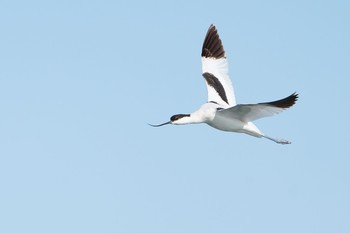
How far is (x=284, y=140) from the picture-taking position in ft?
73.3

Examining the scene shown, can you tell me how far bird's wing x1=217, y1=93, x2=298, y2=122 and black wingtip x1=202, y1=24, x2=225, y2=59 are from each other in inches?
220

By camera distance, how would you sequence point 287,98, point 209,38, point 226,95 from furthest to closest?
point 209,38
point 226,95
point 287,98

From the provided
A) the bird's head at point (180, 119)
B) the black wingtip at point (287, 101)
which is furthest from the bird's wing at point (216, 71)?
the black wingtip at point (287, 101)

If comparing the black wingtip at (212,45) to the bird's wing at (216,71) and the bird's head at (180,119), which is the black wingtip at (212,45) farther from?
the bird's head at (180,119)

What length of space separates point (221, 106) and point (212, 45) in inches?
174

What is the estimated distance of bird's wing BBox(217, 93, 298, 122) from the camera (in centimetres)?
1936

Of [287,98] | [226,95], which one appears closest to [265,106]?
[287,98]

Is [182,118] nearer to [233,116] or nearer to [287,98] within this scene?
[233,116]

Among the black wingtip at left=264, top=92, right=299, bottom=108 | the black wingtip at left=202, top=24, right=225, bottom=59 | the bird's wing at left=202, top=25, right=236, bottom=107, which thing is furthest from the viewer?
the black wingtip at left=202, top=24, right=225, bottom=59

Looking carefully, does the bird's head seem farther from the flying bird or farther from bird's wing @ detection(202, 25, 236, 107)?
bird's wing @ detection(202, 25, 236, 107)

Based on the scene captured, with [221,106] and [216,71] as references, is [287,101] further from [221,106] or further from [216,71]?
[216,71]

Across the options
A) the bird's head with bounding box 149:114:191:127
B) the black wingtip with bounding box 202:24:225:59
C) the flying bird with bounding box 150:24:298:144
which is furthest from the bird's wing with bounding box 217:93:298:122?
the black wingtip with bounding box 202:24:225:59

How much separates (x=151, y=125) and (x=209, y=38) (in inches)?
263

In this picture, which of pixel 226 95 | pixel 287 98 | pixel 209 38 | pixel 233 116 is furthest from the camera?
pixel 209 38
